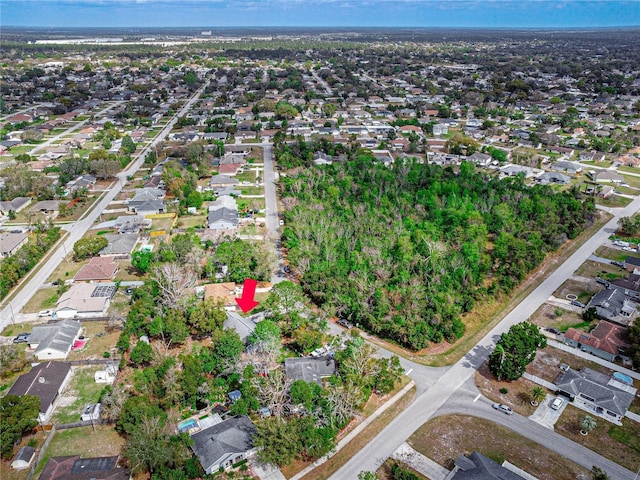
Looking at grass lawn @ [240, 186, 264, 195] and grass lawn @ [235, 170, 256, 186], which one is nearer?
grass lawn @ [240, 186, 264, 195]

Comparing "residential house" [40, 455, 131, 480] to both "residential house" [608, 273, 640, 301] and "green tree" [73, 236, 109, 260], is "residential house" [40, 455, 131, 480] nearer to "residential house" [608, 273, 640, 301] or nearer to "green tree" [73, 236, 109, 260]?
"green tree" [73, 236, 109, 260]

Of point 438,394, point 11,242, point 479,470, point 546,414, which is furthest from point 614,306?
point 11,242

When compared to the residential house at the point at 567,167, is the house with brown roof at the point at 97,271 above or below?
below

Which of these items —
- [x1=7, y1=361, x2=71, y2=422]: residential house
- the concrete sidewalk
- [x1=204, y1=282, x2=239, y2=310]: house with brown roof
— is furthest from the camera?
[x1=204, y1=282, x2=239, y2=310]: house with brown roof

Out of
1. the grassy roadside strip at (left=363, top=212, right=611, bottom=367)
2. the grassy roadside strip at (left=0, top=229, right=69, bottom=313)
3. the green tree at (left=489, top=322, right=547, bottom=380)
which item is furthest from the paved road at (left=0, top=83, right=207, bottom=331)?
the green tree at (left=489, top=322, right=547, bottom=380)

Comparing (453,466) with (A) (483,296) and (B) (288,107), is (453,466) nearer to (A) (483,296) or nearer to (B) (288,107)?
(A) (483,296)

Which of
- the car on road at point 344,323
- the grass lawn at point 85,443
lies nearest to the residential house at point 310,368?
the car on road at point 344,323

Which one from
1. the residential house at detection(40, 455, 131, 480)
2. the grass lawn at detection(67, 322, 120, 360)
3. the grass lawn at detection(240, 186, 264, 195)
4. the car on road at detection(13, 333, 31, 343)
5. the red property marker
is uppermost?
the grass lawn at detection(240, 186, 264, 195)

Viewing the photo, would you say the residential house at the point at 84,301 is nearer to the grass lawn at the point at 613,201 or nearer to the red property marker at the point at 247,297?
the red property marker at the point at 247,297

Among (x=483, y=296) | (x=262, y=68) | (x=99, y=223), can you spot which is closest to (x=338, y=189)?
(x=483, y=296)
